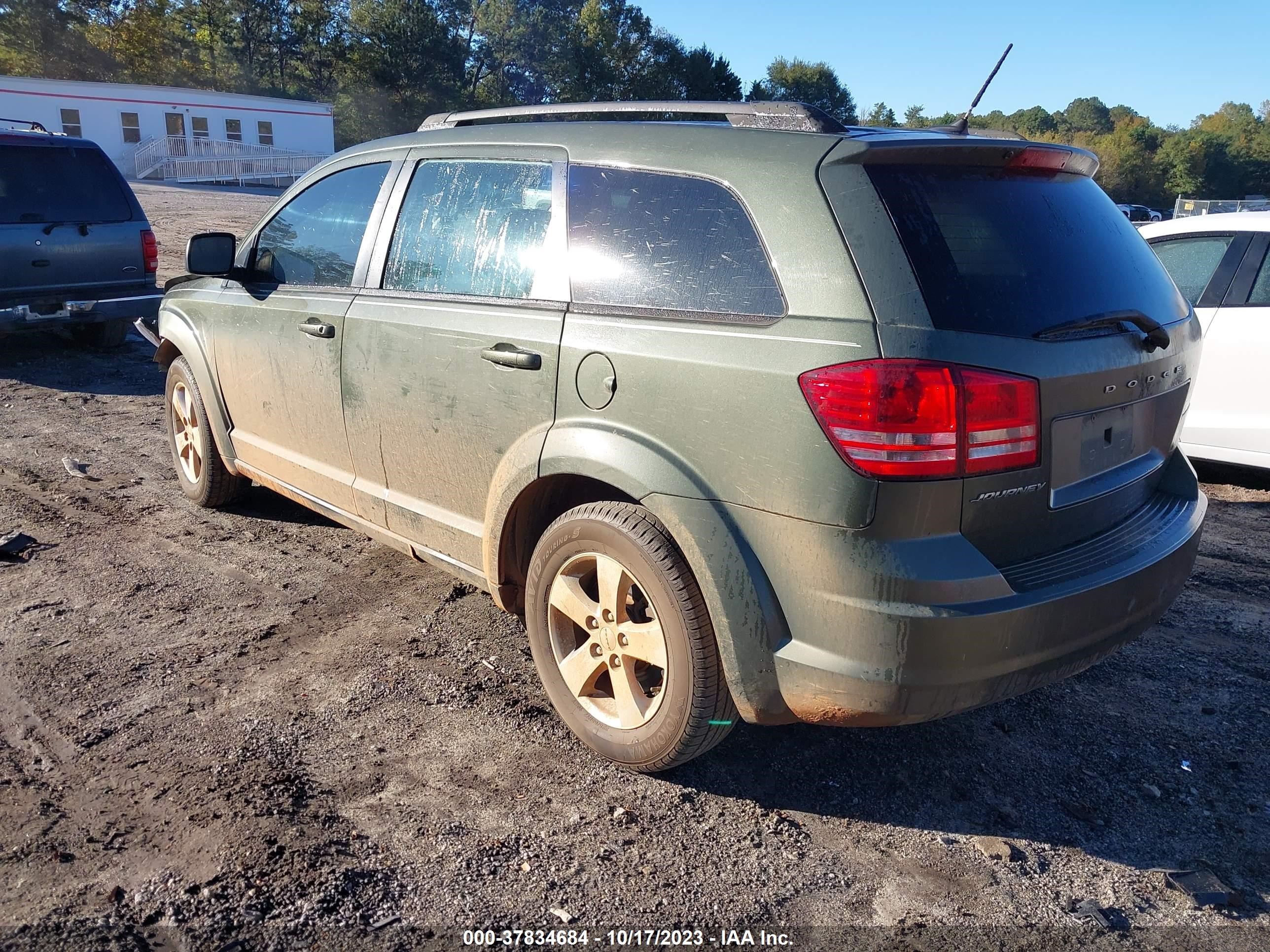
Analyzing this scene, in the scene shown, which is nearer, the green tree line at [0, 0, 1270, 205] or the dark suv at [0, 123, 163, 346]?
the dark suv at [0, 123, 163, 346]

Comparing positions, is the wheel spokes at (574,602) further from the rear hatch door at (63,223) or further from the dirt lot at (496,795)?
the rear hatch door at (63,223)

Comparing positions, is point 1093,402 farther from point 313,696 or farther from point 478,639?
point 313,696

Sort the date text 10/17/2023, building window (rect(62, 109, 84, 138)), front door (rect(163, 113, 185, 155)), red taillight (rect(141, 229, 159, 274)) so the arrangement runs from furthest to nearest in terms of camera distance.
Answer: front door (rect(163, 113, 185, 155)) < building window (rect(62, 109, 84, 138)) < red taillight (rect(141, 229, 159, 274)) < the date text 10/17/2023

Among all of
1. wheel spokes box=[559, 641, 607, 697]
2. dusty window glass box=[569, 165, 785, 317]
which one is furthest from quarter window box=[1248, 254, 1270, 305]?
wheel spokes box=[559, 641, 607, 697]

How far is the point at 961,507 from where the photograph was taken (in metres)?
2.44

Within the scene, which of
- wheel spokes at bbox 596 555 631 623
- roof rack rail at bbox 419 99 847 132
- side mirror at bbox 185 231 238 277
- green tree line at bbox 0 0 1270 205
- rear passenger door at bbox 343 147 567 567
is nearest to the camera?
roof rack rail at bbox 419 99 847 132

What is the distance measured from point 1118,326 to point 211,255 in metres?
3.81

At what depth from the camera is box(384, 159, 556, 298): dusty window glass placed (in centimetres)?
332

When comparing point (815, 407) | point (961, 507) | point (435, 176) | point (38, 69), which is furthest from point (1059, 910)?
point (38, 69)

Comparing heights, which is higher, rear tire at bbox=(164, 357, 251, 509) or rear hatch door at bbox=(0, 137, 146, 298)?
rear hatch door at bbox=(0, 137, 146, 298)

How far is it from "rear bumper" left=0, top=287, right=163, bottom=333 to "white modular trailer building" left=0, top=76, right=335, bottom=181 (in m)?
36.6

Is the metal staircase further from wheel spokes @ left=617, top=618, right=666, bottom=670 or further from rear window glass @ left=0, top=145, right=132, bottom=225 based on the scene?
wheel spokes @ left=617, top=618, right=666, bottom=670

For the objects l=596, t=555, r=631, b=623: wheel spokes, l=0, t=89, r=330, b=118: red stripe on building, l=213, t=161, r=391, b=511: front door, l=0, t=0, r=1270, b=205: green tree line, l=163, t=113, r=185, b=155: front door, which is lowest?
l=596, t=555, r=631, b=623: wheel spokes

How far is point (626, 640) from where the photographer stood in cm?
298
